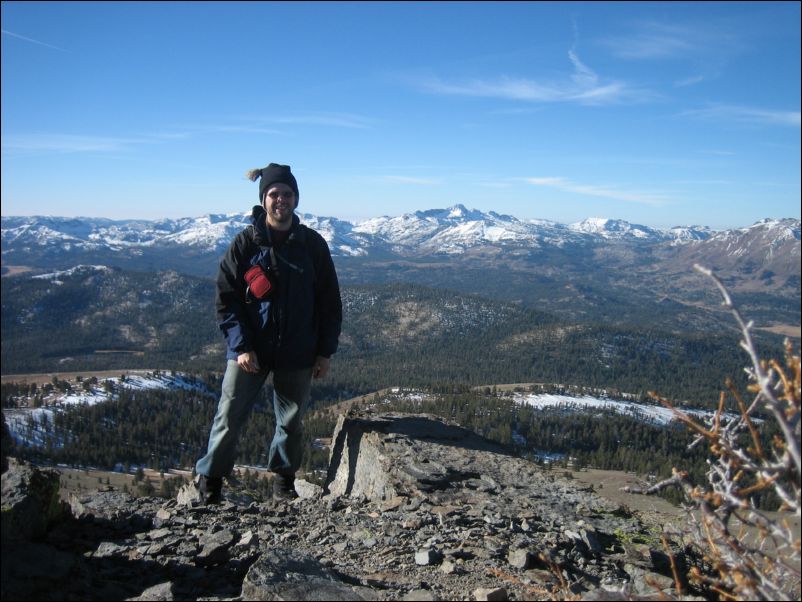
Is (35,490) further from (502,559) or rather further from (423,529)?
(502,559)

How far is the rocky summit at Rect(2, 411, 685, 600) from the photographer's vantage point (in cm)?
425

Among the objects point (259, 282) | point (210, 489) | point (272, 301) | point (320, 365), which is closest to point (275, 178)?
point (259, 282)

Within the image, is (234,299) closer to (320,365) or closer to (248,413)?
(320,365)

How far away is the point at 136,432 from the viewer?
326 feet

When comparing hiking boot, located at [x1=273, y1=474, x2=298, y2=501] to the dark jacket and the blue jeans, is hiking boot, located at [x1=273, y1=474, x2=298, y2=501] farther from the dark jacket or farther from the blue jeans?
the dark jacket

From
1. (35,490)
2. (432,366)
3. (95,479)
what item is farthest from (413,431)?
(432,366)

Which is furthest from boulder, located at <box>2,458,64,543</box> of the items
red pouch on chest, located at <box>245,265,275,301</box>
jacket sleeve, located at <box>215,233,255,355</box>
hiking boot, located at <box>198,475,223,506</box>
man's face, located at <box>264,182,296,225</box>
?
man's face, located at <box>264,182,296,225</box>

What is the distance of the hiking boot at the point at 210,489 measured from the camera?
7605 mm

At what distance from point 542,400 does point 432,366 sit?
192ft

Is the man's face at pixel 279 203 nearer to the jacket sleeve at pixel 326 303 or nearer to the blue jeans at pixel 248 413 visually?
the jacket sleeve at pixel 326 303

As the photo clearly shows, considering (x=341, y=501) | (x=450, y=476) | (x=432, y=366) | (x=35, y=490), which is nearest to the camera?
(x=35, y=490)

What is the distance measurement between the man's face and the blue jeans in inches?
83.9

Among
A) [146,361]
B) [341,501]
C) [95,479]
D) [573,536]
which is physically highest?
[573,536]

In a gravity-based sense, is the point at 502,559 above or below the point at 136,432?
above
